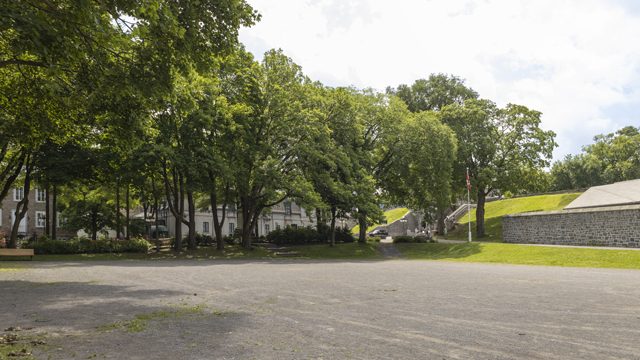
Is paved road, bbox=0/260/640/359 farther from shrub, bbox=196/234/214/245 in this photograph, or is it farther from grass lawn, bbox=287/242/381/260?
shrub, bbox=196/234/214/245

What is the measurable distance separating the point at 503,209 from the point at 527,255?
118ft

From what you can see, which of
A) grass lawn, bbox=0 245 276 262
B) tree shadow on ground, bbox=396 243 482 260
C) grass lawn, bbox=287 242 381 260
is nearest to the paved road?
grass lawn, bbox=0 245 276 262

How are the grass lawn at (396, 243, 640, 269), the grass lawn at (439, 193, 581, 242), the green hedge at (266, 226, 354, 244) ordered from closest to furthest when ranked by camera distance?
the grass lawn at (396, 243, 640, 269) < the green hedge at (266, 226, 354, 244) < the grass lawn at (439, 193, 581, 242)

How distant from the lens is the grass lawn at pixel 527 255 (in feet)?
67.8

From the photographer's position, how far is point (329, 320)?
6.52m

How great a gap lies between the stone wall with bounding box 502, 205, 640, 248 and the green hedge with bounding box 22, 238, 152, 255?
30.9 m

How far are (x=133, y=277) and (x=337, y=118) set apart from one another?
22.3 m

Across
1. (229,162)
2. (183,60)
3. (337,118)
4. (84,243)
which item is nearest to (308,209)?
(229,162)

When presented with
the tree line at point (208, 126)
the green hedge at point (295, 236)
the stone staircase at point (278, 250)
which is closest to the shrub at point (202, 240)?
the tree line at point (208, 126)

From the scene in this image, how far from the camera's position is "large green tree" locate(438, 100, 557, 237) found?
1586 inches

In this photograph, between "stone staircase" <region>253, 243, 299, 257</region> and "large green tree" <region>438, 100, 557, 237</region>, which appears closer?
"stone staircase" <region>253, 243, 299, 257</region>

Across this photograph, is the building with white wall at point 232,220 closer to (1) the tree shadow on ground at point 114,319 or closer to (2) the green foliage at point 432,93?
(2) the green foliage at point 432,93

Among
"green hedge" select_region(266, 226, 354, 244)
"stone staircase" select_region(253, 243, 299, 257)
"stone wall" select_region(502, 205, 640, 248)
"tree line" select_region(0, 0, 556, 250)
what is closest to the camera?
"tree line" select_region(0, 0, 556, 250)

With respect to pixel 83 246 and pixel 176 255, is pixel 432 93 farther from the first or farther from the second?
pixel 83 246
